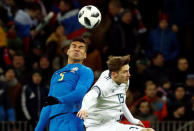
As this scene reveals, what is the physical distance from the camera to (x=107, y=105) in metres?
8.47

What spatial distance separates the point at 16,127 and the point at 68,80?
14.6ft

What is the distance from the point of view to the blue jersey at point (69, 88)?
317 inches

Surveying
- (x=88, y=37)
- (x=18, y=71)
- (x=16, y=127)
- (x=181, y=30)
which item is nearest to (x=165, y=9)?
(x=181, y=30)

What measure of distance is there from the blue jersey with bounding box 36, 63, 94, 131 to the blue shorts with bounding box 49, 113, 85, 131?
0.21ft

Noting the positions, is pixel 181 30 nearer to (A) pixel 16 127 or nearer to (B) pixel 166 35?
(B) pixel 166 35

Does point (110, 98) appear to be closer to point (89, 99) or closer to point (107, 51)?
point (89, 99)

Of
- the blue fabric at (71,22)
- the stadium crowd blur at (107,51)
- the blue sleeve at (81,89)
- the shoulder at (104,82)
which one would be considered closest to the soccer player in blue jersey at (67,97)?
the blue sleeve at (81,89)

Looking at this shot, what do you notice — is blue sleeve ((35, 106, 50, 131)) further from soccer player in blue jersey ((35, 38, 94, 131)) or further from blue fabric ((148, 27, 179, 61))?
blue fabric ((148, 27, 179, 61))

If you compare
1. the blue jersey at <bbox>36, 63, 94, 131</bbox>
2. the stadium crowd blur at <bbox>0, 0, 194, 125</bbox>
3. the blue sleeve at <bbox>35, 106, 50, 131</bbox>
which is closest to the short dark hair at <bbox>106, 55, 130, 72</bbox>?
the blue jersey at <bbox>36, 63, 94, 131</bbox>

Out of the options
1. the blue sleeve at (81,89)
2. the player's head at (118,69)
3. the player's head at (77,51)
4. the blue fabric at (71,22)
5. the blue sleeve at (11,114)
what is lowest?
the blue sleeve at (11,114)

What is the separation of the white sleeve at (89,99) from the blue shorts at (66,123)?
0.38 meters

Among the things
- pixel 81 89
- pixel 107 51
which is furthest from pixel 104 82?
pixel 107 51

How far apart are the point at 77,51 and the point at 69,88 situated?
1.91 ft

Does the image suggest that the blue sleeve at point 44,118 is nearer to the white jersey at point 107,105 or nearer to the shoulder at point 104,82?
the white jersey at point 107,105
